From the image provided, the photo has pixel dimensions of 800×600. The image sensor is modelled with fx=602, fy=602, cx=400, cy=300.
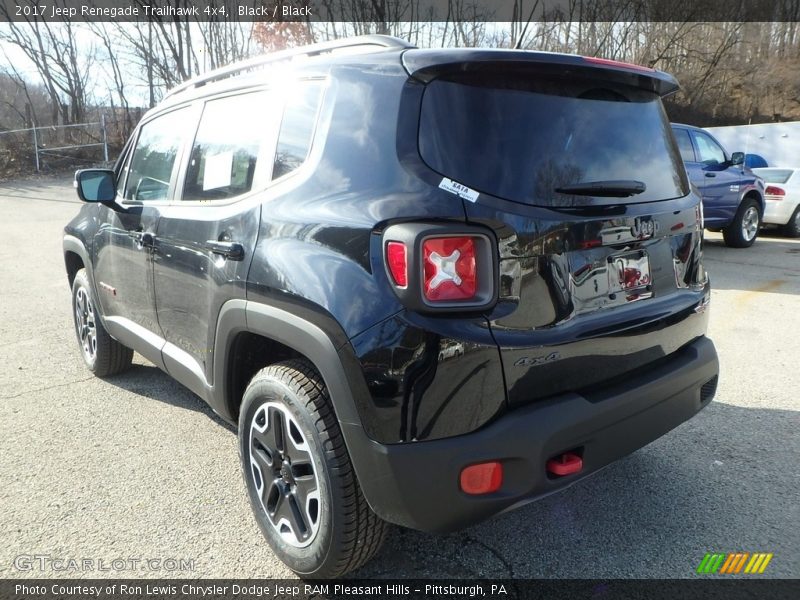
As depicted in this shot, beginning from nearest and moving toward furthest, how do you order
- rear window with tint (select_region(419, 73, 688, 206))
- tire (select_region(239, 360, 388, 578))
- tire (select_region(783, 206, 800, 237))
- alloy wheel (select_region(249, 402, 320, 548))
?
rear window with tint (select_region(419, 73, 688, 206)), tire (select_region(239, 360, 388, 578)), alloy wheel (select_region(249, 402, 320, 548)), tire (select_region(783, 206, 800, 237))

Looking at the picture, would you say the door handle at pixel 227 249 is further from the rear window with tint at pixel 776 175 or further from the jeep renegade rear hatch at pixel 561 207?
the rear window with tint at pixel 776 175

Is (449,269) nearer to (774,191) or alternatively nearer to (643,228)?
(643,228)

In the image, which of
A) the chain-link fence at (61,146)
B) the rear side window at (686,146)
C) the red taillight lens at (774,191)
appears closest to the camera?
the rear side window at (686,146)

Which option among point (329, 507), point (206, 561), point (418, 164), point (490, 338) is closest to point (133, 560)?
point (206, 561)

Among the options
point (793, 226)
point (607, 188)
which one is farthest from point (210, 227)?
point (793, 226)

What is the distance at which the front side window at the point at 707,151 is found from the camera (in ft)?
29.5

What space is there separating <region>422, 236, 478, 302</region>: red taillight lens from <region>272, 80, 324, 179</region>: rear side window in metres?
0.74

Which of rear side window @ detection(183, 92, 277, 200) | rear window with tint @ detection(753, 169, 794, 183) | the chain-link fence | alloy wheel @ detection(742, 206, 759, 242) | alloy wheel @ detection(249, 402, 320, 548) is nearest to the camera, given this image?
alloy wheel @ detection(249, 402, 320, 548)

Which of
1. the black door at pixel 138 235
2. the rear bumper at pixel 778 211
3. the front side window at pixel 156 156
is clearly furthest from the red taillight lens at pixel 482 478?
the rear bumper at pixel 778 211

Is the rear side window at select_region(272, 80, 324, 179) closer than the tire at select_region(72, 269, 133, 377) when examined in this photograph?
Yes

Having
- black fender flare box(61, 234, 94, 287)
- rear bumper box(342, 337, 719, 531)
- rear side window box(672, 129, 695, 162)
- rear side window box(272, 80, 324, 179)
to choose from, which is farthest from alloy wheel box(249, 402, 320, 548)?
rear side window box(672, 129, 695, 162)

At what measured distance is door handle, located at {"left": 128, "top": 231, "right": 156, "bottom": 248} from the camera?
3.13 m

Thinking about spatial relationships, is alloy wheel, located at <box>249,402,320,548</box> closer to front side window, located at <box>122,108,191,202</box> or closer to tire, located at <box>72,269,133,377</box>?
front side window, located at <box>122,108,191,202</box>

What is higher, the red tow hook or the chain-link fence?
the chain-link fence
